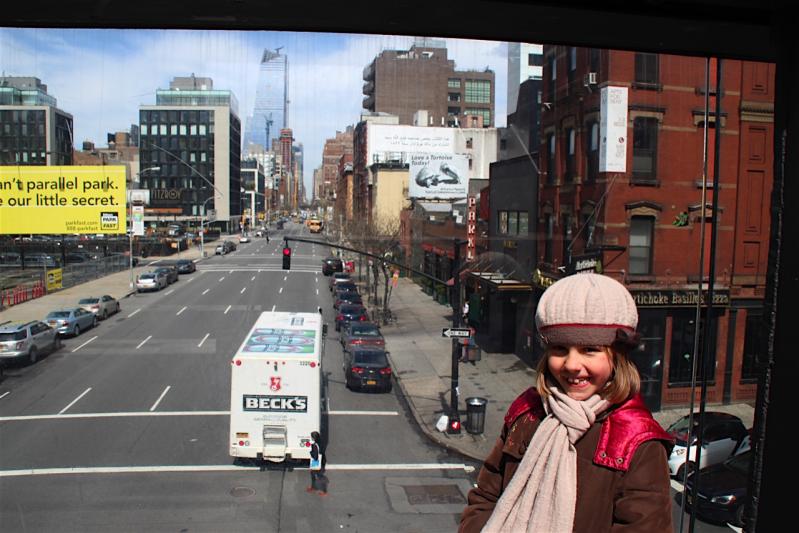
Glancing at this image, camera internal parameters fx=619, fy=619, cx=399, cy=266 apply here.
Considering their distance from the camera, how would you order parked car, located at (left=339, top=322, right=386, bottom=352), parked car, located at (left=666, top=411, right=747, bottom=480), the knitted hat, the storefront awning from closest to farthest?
1. the knitted hat
2. parked car, located at (left=666, top=411, right=747, bottom=480)
3. parked car, located at (left=339, top=322, right=386, bottom=352)
4. the storefront awning

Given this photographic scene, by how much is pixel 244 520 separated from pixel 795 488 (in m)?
9.17

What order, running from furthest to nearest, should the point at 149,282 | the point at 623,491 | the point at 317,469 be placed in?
1. the point at 149,282
2. the point at 317,469
3. the point at 623,491

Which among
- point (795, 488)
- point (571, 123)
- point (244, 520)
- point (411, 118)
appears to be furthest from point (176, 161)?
point (411, 118)

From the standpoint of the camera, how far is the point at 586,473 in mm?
1785

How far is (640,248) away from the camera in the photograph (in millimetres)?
16344

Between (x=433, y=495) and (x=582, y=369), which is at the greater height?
(x=582, y=369)

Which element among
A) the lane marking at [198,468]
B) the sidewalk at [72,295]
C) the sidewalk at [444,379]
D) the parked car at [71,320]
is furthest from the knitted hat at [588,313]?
the parked car at [71,320]

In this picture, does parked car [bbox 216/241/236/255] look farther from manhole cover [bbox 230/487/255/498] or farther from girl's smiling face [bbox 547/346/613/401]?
girl's smiling face [bbox 547/346/613/401]

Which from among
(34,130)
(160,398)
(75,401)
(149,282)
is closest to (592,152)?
(34,130)

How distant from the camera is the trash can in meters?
15.3

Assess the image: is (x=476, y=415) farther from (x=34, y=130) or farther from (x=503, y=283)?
(x=34, y=130)

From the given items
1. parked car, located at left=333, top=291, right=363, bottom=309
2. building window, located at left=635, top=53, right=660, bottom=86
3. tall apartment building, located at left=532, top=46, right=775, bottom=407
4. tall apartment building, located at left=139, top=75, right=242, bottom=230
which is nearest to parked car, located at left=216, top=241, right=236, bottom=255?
parked car, located at left=333, top=291, right=363, bottom=309

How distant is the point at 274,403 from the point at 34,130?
6700 mm

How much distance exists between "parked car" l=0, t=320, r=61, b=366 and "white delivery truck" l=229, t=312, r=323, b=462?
6.92 m
